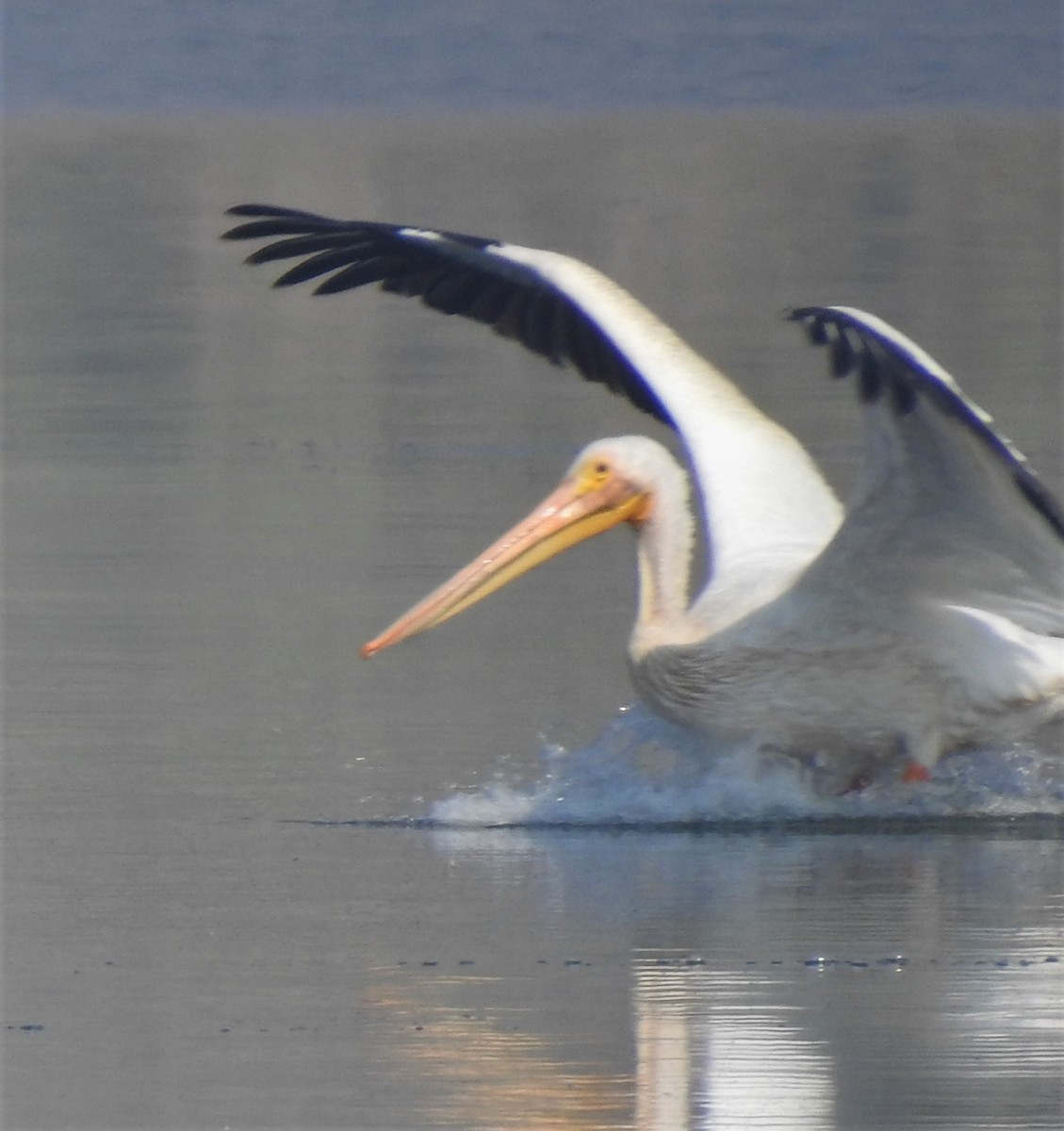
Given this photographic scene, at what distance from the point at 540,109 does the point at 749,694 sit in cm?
3447

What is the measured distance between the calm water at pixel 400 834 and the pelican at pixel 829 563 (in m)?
0.23

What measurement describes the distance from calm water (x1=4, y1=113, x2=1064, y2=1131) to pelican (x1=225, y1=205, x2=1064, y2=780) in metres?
0.23

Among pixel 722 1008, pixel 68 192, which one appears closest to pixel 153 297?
pixel 68 192

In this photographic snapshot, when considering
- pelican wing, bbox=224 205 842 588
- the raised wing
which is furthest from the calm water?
the raised wing

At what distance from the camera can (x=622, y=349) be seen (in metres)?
8.29

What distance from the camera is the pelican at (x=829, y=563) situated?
22.1 feet

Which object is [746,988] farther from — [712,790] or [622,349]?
[622,349]

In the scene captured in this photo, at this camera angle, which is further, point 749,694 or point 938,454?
point 749,694

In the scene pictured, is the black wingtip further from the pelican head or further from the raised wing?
the raised wing

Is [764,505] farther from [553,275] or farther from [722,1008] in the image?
[722,1008]

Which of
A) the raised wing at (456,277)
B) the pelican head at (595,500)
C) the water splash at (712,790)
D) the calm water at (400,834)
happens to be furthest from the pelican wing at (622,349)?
the calm water at (400,834)

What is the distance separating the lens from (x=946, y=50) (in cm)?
4694

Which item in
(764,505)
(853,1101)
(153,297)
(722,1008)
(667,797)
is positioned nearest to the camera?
(853,1101)

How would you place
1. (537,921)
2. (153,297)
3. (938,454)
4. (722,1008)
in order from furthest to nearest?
1. (153,297)
2. (938,454)
3. (537,921)
4. (722,1008)
